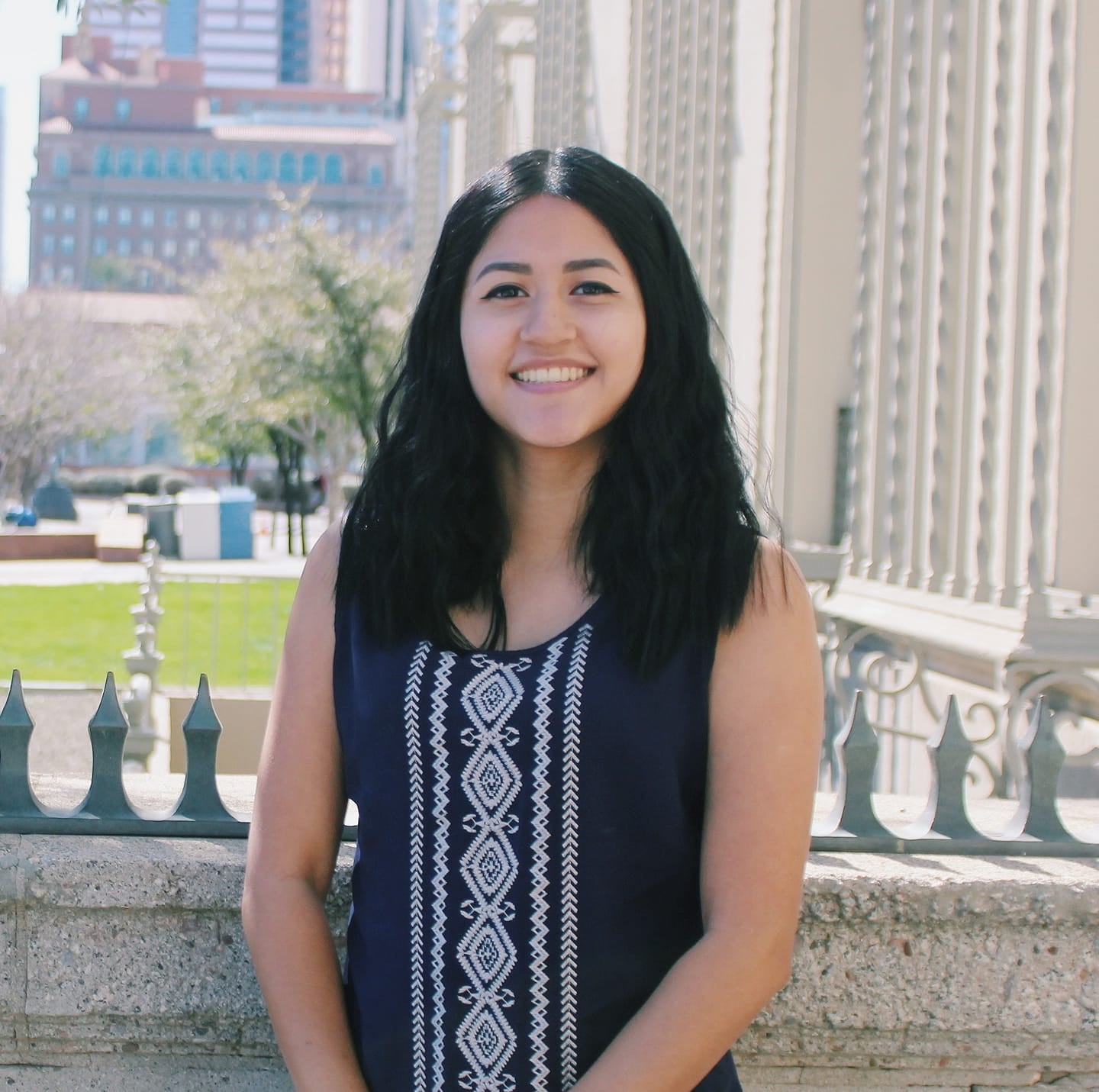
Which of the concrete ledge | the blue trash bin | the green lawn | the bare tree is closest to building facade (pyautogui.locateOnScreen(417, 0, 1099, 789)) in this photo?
the green lawn

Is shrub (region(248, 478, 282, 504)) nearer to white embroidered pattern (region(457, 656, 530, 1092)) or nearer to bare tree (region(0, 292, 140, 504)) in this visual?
bare tree (region(0, 292, 140, 504))

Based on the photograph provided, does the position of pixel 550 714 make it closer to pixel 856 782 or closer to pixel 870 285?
pixel 856 782

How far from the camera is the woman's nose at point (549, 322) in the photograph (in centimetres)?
186

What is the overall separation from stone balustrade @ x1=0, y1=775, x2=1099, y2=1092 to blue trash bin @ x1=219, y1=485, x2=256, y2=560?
81.3 feet

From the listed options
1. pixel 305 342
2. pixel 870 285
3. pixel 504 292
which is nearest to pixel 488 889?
pixel 504 292

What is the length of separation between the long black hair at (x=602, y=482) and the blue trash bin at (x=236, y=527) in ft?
82.3

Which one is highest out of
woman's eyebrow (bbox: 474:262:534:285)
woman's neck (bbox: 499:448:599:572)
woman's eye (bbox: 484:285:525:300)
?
woman's eyebrow (bbox: 474:262:534:285)

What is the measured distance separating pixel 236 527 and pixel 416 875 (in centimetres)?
→ 2558

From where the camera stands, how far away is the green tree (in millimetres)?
31797

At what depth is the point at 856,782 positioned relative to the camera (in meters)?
2.37

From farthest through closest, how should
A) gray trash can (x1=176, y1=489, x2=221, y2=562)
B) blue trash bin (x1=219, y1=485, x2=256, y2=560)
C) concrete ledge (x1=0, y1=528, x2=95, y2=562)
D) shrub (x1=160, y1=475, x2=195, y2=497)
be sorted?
shrub (x1=160, y1=475, x2=195, y2=497) → blue trash bin (x1=219, y1=485, x2=256, y2=560) → gray trash can (x1=176, y1=489, x2=221, y2=562) → concrete ledge (x1=0, y1=528, x2=95, y2=562)

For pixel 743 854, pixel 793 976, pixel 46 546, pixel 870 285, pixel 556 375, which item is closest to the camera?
pixel 743 854

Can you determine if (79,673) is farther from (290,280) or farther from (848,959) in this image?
(290,280)

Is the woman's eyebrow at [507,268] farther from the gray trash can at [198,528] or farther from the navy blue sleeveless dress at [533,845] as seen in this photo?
the gray trash can at [198,528]
